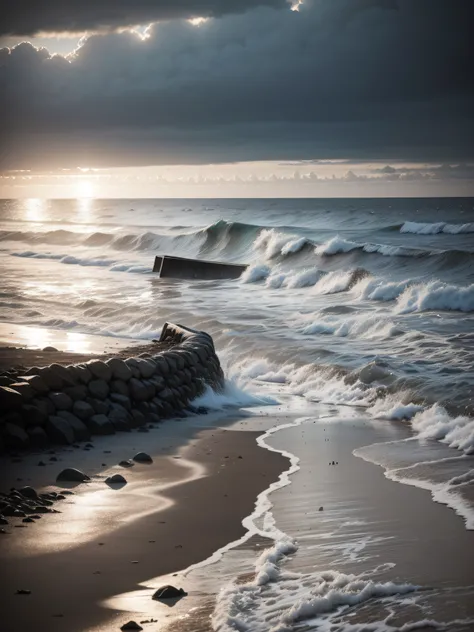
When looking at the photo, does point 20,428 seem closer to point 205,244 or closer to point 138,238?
point 205,244

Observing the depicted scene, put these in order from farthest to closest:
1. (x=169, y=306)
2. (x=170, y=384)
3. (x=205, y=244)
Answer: (x=205, y=244)
(x=169, y=306)
(x=170, y=384)

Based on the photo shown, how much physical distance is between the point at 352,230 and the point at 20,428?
48.9 m

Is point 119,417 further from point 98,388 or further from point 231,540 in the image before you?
point 231,540

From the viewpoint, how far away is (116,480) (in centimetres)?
786

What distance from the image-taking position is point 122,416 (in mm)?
10234

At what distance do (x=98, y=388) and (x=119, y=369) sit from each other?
0.46 meters

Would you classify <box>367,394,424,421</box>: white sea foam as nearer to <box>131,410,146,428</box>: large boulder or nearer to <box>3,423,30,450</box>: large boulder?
<box>131,410,146,428</box>: large boulder

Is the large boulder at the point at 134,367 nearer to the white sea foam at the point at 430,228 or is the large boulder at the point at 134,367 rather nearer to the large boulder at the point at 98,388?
the large boulder at the point at 98,388

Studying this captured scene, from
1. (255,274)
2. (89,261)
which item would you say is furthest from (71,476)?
(89,261)

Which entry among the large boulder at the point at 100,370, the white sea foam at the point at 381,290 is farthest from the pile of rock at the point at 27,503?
the white sea foam at the point at 381,290

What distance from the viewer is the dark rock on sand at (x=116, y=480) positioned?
7.83 meters

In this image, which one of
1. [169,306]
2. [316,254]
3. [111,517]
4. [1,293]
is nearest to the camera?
[111,517]

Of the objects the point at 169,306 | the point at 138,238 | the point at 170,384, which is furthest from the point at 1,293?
the point at 138,238

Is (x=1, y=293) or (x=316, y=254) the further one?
(x=316, y=254)
